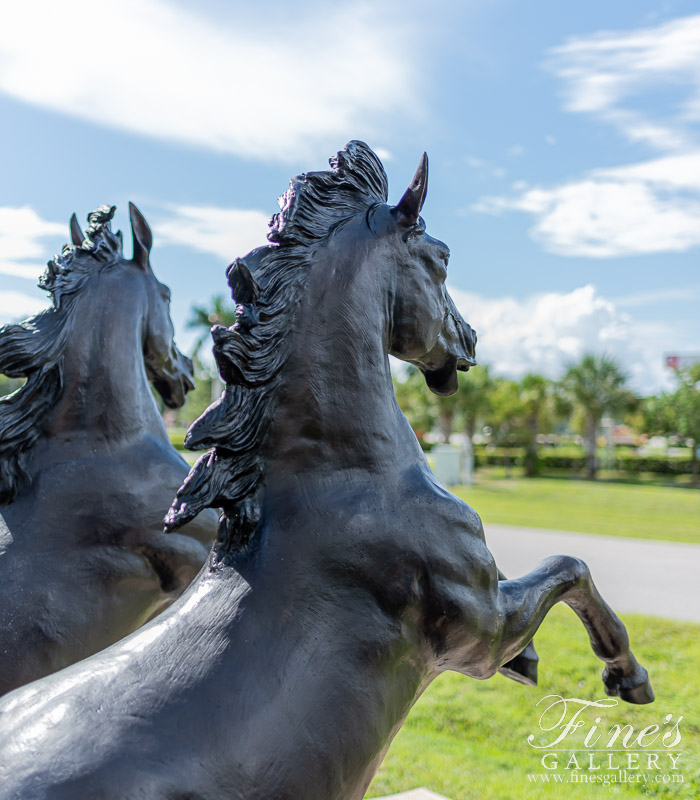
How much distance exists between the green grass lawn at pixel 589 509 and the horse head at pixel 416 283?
1205 cm

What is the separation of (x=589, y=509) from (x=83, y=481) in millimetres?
19536

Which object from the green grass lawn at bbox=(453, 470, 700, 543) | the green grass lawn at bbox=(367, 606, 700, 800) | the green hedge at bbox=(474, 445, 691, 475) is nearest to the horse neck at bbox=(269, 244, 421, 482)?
the green grass lawn at bbox=(367, 606, 700, 800)

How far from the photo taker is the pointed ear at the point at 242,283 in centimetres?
193

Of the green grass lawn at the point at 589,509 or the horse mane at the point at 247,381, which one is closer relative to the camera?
the horse mane at the point at 247,381

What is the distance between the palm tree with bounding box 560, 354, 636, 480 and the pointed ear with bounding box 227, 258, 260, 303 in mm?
40108

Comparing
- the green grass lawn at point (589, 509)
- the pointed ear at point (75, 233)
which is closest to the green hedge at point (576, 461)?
the green grass lawn at point (589, 509)

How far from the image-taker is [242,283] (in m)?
1.96

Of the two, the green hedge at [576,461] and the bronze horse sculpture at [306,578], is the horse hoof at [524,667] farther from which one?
the green hedge at [576,461]

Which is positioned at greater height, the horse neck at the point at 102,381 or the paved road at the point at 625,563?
the horse neck at the point at 102,381

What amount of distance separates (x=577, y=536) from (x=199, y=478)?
12.5 m

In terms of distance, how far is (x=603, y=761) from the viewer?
466cm

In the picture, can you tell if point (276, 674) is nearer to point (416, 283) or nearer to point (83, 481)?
point (416, 283)

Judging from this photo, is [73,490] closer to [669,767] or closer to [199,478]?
[199,478]

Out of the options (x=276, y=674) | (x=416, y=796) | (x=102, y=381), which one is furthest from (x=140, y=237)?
(x=416, y=796)
